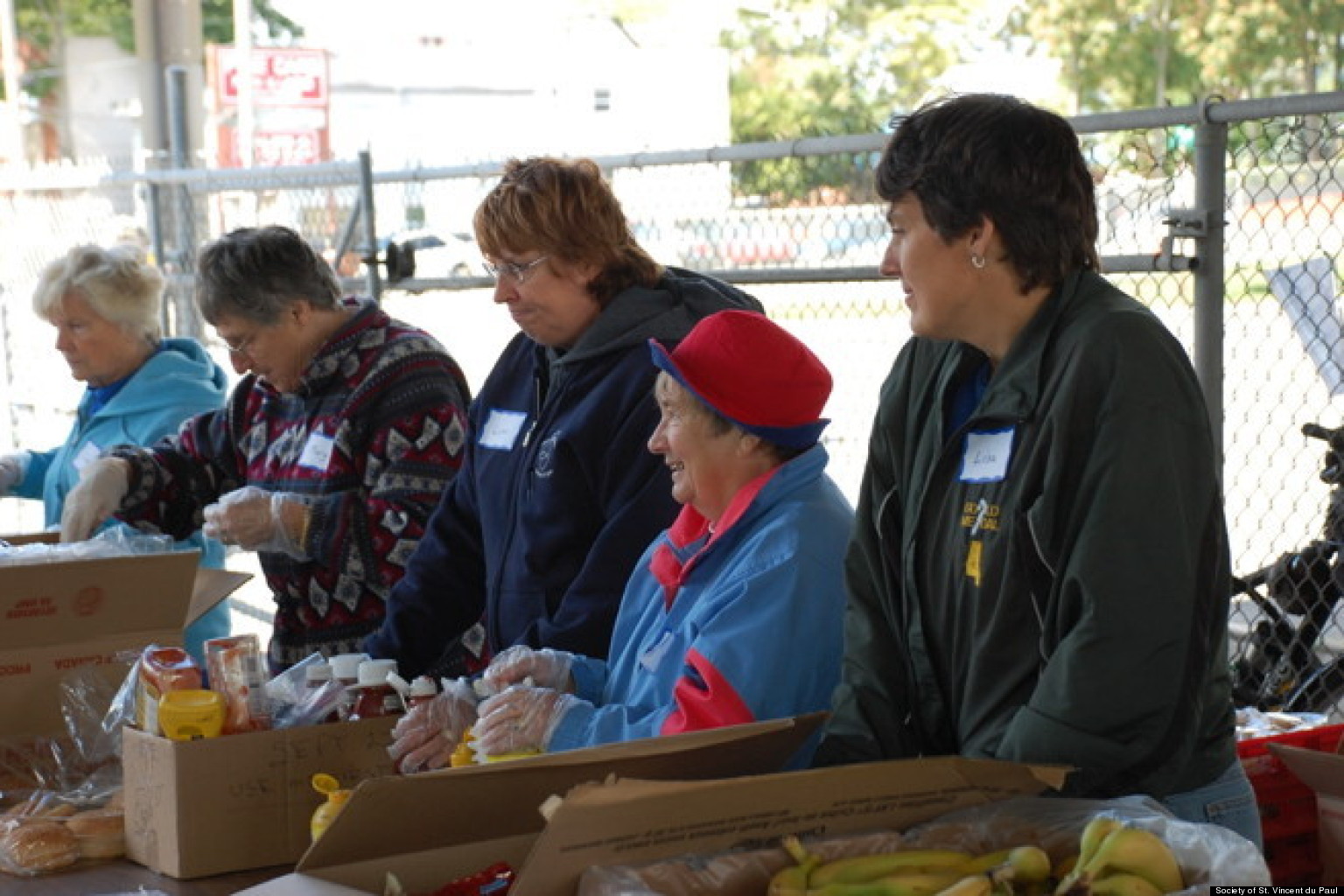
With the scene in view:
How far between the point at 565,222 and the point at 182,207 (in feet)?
14.7

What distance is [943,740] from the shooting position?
2.34 metres

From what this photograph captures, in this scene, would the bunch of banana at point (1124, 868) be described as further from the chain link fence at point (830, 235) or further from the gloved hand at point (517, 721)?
the chain link fence at point (830, 235)

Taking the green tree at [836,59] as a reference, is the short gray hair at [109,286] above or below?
below

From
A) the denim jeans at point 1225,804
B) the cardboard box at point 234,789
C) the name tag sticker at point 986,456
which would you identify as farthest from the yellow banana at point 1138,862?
the cardboard box at point 234,789

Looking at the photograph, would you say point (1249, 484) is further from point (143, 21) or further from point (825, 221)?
point (143, 21)

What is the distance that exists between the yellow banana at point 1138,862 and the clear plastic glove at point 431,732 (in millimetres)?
1124

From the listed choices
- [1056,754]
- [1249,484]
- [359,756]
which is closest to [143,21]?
[1249,484]

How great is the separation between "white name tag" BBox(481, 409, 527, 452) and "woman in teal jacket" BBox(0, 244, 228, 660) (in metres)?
1.48

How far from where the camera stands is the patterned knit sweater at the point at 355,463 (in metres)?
3.66

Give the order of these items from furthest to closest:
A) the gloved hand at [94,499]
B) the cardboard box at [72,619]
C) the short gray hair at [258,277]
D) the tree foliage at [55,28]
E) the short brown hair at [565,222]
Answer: the tree foliage at [55,28]
the gloved hand at [94,499]
the short gray hair at [258,277]
the cardboard box at [72,619]
the short brown hair at [565,222]

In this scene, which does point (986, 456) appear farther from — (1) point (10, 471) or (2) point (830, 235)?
(1) point (10, 471)

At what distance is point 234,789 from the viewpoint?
260 centimetres

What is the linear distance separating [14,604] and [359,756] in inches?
35.2

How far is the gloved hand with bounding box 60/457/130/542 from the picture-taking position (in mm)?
4113
